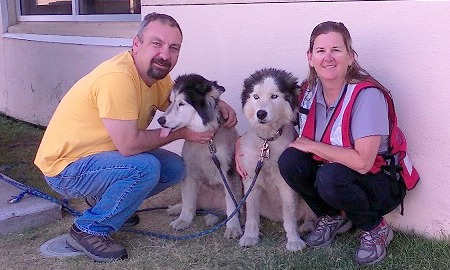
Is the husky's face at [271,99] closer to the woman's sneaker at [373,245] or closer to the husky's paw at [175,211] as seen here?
the woman's sneaker at [373,245]

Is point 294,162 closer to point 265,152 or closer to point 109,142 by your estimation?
point 265,152

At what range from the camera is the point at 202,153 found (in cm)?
377

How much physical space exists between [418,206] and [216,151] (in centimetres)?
132

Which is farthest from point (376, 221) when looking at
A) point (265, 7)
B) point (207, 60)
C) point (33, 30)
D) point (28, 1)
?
point (28, 1)

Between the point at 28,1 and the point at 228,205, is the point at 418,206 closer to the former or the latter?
the point at 228,205

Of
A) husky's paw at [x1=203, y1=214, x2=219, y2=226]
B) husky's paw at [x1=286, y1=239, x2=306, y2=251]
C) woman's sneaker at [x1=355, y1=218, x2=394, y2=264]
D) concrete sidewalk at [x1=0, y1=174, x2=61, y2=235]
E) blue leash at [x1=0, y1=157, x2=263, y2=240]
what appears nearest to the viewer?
Result: woman's sneaker at [x1=355, y1=218, x2=394, y2=264]

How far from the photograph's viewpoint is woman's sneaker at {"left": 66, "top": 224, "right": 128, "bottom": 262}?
10.8 feet

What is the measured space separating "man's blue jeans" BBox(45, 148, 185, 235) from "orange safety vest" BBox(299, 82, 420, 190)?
3.10ft

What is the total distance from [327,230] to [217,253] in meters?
0.70

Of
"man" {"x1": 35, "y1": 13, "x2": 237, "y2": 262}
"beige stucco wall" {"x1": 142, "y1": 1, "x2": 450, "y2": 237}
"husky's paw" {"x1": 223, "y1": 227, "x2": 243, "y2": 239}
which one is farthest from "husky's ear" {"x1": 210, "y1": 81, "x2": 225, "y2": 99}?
"husky's paw" {"x1": 223, "y1": 227, "x2": 243, "y2": 239}

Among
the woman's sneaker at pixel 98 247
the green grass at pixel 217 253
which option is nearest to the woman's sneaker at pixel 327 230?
the green grass at pixel 217 253

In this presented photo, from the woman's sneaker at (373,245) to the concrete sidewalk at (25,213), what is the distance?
2.17 m

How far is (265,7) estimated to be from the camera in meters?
4.14

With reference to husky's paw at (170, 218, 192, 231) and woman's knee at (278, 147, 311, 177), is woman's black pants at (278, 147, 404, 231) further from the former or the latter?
husky's paw at (170, 218, 192, 231)
